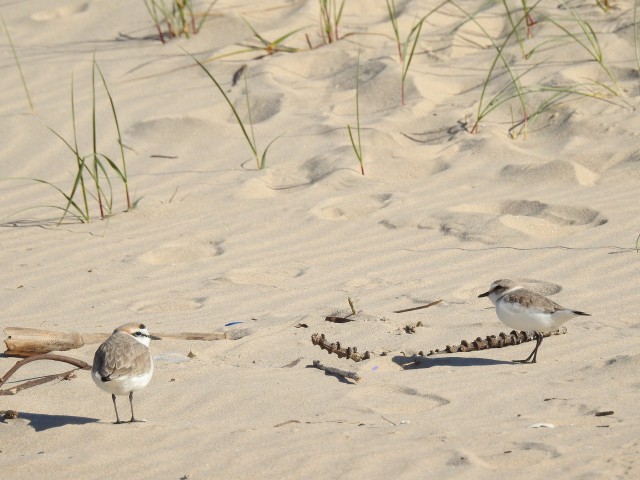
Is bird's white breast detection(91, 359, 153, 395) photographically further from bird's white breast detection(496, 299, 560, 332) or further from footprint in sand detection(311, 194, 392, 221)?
footprint in sand detection(311, 194, 392, 221)

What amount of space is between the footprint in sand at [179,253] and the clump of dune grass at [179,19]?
366 centimetres

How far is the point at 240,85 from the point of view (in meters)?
9.95

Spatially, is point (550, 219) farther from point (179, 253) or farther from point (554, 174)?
point (179, 253)

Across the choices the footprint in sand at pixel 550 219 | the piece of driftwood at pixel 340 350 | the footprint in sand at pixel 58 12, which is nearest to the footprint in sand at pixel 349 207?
the footprint in sand at pixel 550 219

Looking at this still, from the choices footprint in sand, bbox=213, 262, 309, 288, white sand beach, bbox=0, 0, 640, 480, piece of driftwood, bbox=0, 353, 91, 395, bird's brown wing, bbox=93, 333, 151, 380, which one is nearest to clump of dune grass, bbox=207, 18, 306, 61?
white sand beach, bbox=0, 0, 640, 480

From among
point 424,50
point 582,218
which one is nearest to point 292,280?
point 582,218

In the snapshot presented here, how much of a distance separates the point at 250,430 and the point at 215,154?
4.98 meters

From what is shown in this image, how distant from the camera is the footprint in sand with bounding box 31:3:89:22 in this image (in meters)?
11.5

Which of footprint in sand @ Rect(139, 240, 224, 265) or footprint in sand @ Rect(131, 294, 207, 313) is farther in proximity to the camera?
footprint in sand @ Rect(139, 240, 224, 265)

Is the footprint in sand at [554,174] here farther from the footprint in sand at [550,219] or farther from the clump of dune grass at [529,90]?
the clump of dune grass at [529,90]

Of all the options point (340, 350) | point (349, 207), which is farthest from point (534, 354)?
point (349, 207)

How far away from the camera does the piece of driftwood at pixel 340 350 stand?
5398mm

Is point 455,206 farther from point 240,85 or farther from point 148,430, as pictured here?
point 148,430

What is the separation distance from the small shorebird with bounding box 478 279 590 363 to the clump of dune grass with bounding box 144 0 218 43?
19.7ft
